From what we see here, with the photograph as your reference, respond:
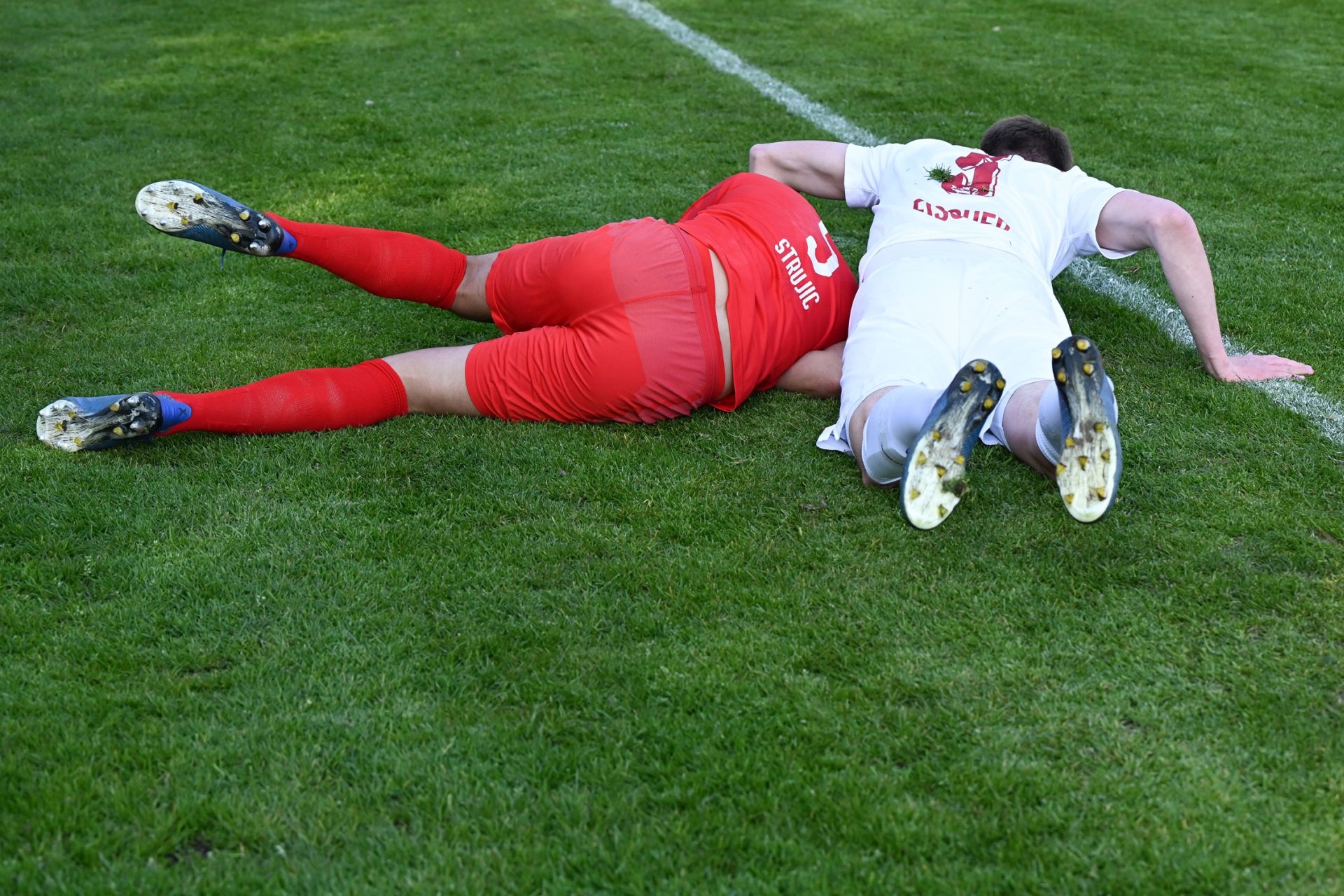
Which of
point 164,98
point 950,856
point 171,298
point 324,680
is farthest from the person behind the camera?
point 164,98

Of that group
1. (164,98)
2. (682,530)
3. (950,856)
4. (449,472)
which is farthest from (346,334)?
(164,98)

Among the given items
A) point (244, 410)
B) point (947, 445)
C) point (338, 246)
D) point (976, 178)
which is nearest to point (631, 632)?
point (947, 445)

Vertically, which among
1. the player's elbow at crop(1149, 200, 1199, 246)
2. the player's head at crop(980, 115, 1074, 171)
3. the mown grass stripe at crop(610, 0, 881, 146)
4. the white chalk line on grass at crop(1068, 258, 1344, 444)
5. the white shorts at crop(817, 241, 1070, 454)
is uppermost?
the player's head at crop(980, 115, 1074, 171)

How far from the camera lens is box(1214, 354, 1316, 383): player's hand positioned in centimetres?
371

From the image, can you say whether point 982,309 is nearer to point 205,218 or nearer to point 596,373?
point 596,373

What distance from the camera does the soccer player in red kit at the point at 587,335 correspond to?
3340mm

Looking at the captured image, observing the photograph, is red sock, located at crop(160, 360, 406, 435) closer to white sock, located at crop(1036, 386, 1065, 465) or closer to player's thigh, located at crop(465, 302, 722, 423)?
player's thigh, located at crop(465, 302, 722, 423)

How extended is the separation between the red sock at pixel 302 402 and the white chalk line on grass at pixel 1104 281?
8.42 feet

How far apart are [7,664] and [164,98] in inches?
215

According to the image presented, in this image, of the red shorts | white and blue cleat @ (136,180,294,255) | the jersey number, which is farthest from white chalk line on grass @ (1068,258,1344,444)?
white and blue cleat @ (136,180,294,255)

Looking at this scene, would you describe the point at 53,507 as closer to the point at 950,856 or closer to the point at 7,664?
the point at 7,664

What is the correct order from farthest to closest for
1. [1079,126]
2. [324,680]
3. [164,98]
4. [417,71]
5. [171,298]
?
[417,71] → [164,98] → [1079,126] → [171,298] → [324,680]

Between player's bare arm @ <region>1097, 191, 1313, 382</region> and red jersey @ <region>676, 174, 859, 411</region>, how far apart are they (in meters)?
0.80

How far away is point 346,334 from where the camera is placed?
13.9 feet
